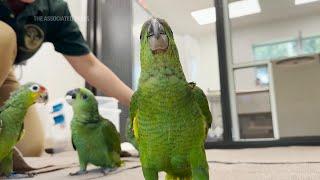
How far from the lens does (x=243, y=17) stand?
412 cm

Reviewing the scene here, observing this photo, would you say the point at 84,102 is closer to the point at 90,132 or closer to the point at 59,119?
the point at 90,132

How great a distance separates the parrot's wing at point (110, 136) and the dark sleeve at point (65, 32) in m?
0.37

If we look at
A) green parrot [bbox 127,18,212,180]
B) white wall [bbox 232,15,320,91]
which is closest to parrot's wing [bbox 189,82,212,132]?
green parrot [bbox 127,18,212,180]

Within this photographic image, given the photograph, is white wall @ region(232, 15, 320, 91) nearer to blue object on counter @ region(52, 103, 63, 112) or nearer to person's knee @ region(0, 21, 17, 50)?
blue object on counter @ region(52, 103, 63, 112)

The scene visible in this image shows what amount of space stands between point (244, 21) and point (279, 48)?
531 millimetres

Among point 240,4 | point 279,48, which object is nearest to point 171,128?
point 240,4

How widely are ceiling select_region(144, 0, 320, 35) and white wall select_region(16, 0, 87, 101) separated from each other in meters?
1.43

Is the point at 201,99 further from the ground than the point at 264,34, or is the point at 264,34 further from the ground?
the point at 264,34

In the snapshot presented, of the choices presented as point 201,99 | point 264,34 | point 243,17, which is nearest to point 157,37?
point 201,99

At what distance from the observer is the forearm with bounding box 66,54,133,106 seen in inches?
50.0

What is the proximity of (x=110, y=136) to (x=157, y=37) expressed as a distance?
2.11 ft

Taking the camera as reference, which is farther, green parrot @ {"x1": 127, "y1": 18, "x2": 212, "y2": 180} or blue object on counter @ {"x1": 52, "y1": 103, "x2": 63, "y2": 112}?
blue object on counter @ {"x1": 52, "y1": 103, "x2": 63, "y2": 112}

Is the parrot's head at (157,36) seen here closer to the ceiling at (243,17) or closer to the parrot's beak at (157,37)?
the parrot's beak at (157,37)

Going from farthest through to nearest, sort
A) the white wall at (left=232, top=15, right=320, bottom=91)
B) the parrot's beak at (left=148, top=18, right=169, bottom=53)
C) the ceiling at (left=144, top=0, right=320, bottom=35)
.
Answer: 1. the white wall at (left=232, top=15, right=320, bottom=91)
2. the ceiling at (left=144, top=0, right=320, bottom=35)
3. the parrot's beak at (left=148, top=18, right=169, bottom=53)
